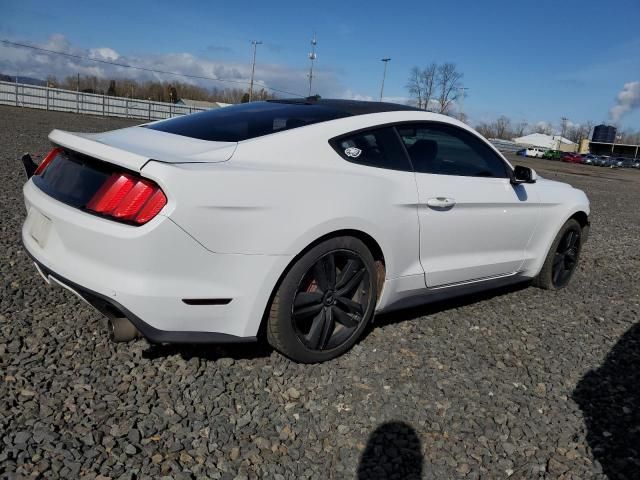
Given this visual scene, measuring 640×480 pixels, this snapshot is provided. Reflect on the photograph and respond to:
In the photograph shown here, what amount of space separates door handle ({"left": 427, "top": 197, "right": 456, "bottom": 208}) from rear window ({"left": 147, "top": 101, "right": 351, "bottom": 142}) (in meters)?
0.73

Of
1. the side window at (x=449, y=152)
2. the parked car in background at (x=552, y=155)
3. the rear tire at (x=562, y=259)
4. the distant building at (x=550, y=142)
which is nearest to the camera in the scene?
the side window at (x=449, y=152)

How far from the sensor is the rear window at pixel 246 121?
9.66ft

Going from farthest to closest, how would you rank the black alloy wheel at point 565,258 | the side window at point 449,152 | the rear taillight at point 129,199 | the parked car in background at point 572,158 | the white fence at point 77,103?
the parked car in background at point 572,158
the white fence at point 77,103
the black alloy wheel at point 565,258
the side window at point 449,152
the rear taillight at point 129,199

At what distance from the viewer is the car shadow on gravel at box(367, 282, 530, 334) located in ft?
12.4

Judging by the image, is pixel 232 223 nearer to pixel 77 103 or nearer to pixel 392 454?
pixel 392 454

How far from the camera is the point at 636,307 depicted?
Result: 15.2 ft

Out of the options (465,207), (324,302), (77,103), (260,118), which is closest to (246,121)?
(260,118)

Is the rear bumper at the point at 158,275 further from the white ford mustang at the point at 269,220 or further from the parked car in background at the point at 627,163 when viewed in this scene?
the parked car in background at the point at 627,163

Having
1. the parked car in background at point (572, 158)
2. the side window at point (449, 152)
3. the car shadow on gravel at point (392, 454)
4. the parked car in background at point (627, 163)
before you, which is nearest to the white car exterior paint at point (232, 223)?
the side window at point (449, 152)

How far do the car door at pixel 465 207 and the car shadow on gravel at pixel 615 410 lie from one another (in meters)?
0.98

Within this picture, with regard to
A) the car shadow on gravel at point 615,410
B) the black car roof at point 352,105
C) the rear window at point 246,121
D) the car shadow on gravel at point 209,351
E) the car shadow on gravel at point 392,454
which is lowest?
the car shadow on gravel at point 392,454

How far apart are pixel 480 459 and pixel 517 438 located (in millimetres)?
283

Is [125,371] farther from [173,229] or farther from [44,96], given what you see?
[44,96]

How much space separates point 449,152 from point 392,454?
2.12 meters
